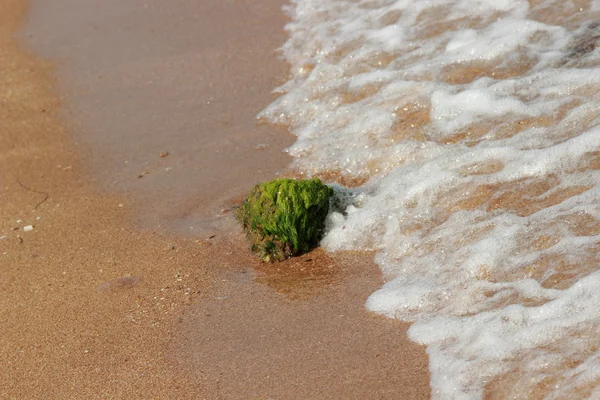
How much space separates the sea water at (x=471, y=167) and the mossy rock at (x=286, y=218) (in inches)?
4.5

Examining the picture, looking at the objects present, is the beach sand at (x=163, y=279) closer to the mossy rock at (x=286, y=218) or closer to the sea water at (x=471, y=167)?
the mossy rock at (x=286, y=218)

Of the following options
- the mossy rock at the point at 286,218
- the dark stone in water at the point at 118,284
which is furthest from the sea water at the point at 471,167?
the dark stone in water at the point at 118,284

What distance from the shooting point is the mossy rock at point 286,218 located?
401 centimetres

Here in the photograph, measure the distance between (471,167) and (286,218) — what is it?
943mm

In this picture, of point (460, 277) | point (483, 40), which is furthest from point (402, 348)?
point (483, 40)

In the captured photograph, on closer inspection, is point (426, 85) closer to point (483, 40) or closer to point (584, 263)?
point (483, 40)

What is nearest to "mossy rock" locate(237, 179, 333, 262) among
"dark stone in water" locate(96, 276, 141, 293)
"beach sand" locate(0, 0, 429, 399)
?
"beach sand" locate(0, 0, 429, 399)

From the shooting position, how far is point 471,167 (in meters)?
4.21

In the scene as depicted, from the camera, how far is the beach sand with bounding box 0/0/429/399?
10.7 feet

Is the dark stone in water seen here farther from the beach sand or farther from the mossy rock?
the mossy rock

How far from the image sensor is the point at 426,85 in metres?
5.03

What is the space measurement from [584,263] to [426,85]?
6.35 feet

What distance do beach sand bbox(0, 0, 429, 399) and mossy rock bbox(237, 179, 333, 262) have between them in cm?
7

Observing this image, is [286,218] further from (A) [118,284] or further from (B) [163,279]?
(A) [118,284]
